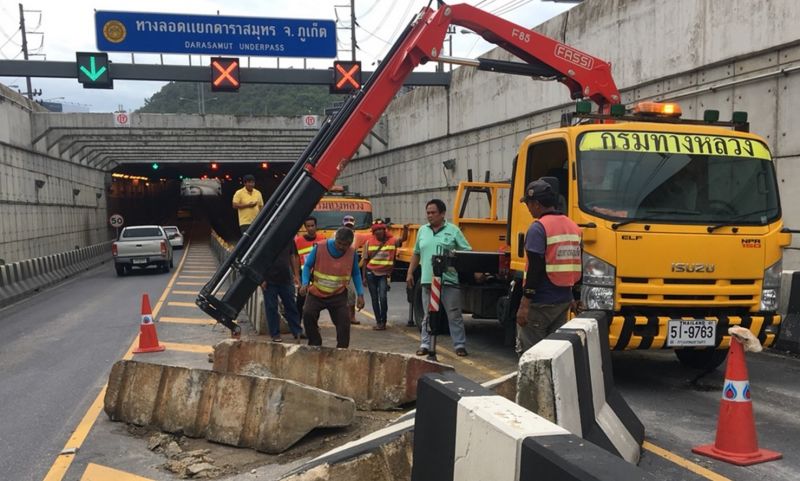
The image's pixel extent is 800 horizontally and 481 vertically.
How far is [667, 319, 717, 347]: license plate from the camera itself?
6.22 metres

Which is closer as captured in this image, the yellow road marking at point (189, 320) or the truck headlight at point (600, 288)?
the truck headlight at point (600, 288)

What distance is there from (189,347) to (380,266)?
315 cm

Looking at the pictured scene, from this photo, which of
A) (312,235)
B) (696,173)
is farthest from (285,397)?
(312,235)

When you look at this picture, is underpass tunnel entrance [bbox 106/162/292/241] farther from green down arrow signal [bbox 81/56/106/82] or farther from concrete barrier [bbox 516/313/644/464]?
concrete barrier [bbox 516/313/644/464]

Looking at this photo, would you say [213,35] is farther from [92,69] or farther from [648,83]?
[648,83]

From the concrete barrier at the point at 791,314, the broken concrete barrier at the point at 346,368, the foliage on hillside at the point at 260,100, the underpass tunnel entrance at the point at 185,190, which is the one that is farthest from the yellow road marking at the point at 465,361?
the foliage on hillside at the point at 260,100

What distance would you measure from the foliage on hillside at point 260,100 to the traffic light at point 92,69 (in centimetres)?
3091

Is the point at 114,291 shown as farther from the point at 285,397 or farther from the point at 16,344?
the point at 285,397

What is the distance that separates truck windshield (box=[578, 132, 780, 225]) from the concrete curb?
48.3 feet

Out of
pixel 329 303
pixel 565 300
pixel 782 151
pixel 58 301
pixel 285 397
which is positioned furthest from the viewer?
pixel 58 301

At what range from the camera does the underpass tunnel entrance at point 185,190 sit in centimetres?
4878

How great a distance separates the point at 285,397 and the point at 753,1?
937 cm

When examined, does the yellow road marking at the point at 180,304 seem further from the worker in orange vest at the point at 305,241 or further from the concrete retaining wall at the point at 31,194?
the concrete retaining wall at the point at 31,194

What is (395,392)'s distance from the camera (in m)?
6.22
